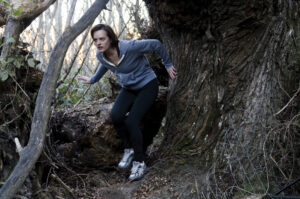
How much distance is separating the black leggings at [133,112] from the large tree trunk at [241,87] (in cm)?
49

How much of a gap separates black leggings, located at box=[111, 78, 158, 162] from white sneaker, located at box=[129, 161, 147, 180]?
2.2 inches

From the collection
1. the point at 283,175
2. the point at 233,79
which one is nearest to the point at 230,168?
the point at 283,175

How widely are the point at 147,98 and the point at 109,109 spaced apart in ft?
2.46

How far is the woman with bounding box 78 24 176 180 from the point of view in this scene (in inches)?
154

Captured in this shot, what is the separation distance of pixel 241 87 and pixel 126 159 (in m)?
1.73

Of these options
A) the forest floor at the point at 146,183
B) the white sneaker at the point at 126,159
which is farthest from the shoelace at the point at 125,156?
the forest floor at the point at 146,183

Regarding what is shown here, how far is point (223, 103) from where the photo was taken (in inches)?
145

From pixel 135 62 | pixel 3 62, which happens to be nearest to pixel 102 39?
pixel 135 62

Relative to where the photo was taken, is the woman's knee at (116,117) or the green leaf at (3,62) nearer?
the green leaf at (3,62)

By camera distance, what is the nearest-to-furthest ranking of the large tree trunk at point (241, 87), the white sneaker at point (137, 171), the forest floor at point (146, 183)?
the large tree trunk at point (241, 87), the forest floor at point (146, 183), the white sneaker at point (137, 171)

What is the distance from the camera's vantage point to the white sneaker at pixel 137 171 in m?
3.98

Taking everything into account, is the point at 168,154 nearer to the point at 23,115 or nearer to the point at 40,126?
the point at 23,115

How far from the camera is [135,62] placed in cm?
402

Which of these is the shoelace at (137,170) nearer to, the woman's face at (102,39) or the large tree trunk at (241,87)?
the large tree trunk at (241,87)
